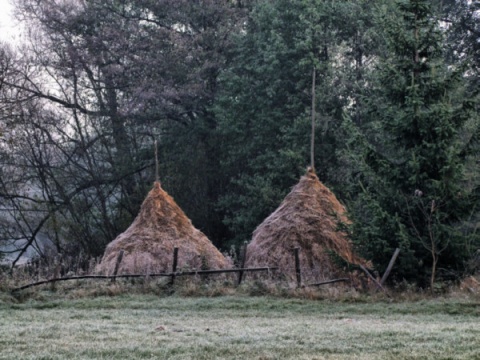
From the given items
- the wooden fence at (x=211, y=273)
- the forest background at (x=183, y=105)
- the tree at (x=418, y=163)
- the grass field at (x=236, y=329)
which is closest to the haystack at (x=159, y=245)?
the wooden fence at (x=211, y=273)

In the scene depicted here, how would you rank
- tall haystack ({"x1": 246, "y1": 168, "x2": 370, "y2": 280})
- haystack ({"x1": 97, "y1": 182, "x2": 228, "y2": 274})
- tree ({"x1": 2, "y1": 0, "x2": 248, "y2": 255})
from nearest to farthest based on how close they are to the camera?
tall haystack ({"x1": 246, "y1": 168, "x2": 370, "y2": 280}) < haystack ({"x1": 97, "y1": 182, "x2": 228, "y2": 274}) < tree ({"x1": 2, "y1": 0, "x2": 248, "y2": 255})

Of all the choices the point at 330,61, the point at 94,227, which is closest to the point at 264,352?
the point at 330,61

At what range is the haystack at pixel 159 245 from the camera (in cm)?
1866

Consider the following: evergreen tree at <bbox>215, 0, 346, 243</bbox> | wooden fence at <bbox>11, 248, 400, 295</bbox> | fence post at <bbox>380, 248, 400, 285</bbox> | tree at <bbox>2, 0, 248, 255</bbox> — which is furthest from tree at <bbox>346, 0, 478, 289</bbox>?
tree at <bbox>2, 0, 248, 255</bbox>

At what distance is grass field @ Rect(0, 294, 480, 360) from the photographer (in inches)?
295

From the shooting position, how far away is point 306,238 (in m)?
18.5

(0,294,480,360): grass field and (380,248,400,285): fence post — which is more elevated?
(380,248,400,285): fence post

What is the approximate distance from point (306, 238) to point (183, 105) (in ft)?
49.7

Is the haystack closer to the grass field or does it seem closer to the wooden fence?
the wooden fence

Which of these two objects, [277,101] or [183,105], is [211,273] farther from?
[183,105]

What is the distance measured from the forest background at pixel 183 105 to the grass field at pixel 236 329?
1290cm

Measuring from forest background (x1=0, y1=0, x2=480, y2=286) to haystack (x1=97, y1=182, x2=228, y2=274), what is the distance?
23.8ft

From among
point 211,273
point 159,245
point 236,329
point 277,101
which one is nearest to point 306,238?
point 211,273

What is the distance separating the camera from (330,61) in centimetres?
2758
